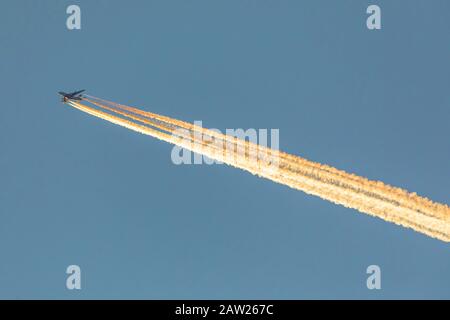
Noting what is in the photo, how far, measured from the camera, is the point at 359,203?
2245 inches

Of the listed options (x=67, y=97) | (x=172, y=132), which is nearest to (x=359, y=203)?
(x=172, y=132)

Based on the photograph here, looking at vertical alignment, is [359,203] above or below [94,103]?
below

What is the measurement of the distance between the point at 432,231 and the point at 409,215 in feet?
7.16

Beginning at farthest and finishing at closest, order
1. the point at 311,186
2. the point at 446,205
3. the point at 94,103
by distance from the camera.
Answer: the point at 94,103
the point at 311,186
the point at 446,205

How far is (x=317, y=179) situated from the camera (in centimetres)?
5856

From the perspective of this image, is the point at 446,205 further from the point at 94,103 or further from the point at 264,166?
the point at 94,103

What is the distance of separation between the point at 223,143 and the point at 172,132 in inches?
198

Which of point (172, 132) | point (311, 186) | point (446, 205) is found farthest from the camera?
point (172, 132)

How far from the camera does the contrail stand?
180ft

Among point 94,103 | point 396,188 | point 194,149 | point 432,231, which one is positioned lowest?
point 432,231

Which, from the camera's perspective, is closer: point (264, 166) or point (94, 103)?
point (264, 166)

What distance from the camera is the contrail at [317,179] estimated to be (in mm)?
54719

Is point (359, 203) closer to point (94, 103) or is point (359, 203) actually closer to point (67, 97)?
point (94, 103)

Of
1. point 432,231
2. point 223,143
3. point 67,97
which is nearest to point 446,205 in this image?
point 432,231
